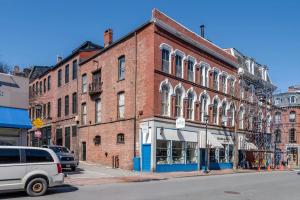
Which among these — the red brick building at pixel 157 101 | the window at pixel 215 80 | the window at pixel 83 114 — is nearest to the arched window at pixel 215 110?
the red brick building at pixel 157 101

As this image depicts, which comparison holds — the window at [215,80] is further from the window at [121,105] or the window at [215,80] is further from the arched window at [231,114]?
the window at [121,105]

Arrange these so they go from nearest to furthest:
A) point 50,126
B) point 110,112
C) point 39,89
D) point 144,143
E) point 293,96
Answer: point 144,143 → point 110,112 → point 50,126 → point 39,89 → point 293,96

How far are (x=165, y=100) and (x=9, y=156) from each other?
58.4 feet

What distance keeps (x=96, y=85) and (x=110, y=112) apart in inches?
148

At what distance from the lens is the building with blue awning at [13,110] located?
1956cm

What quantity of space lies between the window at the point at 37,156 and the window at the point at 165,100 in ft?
52.2

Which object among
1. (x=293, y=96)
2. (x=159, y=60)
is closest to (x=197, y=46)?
(x=159, y=60)

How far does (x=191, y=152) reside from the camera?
32000 millimetres

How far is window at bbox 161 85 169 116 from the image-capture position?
96.6 feet

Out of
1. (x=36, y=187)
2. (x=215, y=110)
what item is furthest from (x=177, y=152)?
(x=36, y=187)

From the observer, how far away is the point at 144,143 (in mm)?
28375

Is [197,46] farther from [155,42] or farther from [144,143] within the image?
[144,143]

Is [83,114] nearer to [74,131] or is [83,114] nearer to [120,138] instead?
[74,131]

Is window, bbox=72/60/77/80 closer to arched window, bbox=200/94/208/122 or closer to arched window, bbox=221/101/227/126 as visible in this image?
arched window, bbox=200/94/208/122
